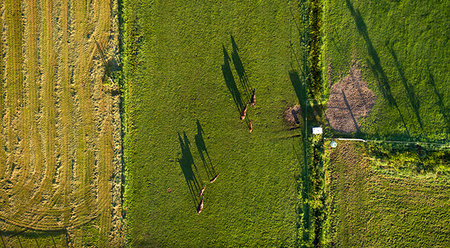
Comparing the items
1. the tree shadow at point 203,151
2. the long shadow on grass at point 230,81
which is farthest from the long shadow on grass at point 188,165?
the long shadow on grass at point 230,81

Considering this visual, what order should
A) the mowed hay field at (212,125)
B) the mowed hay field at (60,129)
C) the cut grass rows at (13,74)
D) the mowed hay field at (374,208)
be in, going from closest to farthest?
the mowed hay field at (374,208)
the mowed hay field at (212,125)
the mowed hay field at (60,129)
the cut grass rows at (13,74)

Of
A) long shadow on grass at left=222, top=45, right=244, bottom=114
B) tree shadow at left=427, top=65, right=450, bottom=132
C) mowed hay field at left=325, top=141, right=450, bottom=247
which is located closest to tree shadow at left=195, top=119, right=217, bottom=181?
long shadow on grass at left=222, top=45, right=244, bottom=114

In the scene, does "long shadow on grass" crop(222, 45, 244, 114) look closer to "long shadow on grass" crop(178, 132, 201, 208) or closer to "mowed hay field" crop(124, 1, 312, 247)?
"mowed hay field" crop(124, 1, 312, 247)

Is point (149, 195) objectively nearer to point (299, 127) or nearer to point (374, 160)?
point (299, 127)

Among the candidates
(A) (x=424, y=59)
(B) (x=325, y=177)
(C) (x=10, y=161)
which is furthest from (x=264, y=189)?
(C) (x=10, y=161)

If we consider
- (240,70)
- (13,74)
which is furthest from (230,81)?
(13,74)

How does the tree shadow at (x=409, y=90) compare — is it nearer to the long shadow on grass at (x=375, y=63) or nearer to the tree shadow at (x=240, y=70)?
the long shadow on grass at (x=375, y=63)

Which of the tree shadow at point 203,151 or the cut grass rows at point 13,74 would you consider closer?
the tree shadow at point 203,151
